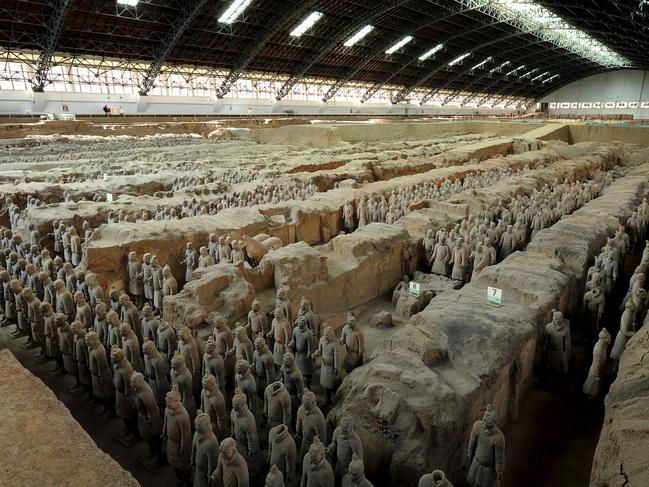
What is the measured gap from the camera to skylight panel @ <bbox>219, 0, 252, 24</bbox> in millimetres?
19992

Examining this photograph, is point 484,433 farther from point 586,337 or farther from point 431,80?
point 431,80

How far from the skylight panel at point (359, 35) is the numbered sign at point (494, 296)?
958 inches

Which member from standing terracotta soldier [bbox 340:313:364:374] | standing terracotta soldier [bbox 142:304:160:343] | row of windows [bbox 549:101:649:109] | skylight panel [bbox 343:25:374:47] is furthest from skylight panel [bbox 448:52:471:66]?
standing terracotta soldier [bbox 142:304:160:343]

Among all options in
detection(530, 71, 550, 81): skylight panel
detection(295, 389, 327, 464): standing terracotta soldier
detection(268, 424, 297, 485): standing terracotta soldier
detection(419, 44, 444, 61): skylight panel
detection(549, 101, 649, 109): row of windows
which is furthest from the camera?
detection(530, 71, 550, 81): skylight panel

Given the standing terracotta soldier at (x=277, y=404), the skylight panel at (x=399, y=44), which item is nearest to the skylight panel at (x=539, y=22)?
the skylight panel at (x=399, y=44)

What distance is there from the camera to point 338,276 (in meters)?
5.34

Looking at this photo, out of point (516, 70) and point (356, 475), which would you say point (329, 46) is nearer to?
point (516, 70)

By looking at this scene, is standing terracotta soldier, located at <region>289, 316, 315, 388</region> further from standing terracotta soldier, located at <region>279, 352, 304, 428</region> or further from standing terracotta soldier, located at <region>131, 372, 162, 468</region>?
standing terracotta soldier, located at <region>131, 372, 162, 468</region>

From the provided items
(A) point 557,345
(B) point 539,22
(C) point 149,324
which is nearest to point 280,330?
(C) point 149,324

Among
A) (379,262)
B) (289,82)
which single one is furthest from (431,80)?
(379,262)

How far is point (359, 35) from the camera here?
1017 inches

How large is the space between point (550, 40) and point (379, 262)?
31.9 metres

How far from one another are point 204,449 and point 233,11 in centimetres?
2207

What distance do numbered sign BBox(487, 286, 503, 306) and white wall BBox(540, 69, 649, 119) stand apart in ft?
155
